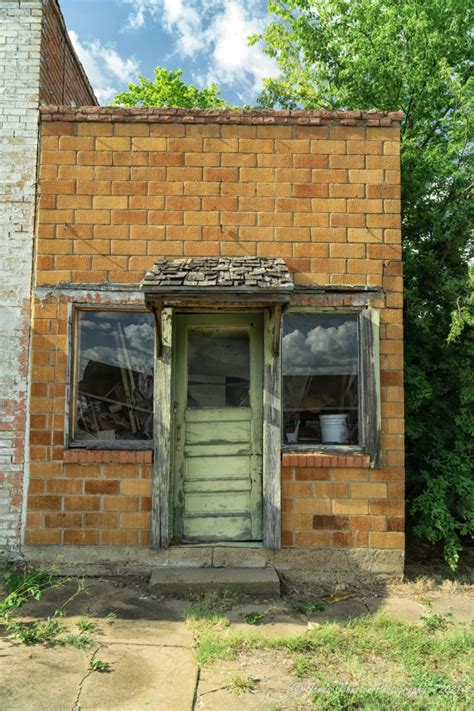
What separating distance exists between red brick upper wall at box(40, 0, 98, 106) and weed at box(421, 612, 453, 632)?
6139 mm

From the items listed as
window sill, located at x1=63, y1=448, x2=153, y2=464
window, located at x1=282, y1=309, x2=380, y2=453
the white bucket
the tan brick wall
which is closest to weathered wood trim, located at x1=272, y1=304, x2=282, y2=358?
window, located at x1=282, y1=309, x2=380, y2=453

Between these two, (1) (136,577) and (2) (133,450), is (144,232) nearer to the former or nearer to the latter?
(2) (133,450)

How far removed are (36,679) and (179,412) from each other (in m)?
2.71

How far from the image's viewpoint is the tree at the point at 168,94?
2003 cm

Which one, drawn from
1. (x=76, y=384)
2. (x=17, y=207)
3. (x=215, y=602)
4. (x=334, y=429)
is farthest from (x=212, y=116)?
(x=215, y=602)

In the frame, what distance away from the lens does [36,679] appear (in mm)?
3715

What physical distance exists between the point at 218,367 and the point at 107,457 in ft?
4.60

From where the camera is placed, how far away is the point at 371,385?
574 cm

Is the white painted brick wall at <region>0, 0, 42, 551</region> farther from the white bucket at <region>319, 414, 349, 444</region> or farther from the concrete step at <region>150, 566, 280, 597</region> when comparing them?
the white bucket at <region>319, 414, 349, 444</region>

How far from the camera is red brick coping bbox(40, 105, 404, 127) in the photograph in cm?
588

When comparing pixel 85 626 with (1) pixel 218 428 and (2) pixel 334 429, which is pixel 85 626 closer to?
(1) pixel 218 428

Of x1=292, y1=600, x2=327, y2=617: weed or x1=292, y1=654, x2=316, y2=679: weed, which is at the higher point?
x1=292, y1=600, x2=327, y2=617: weed

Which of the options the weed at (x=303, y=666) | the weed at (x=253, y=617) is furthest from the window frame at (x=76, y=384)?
the weed at (x=303, y=666)

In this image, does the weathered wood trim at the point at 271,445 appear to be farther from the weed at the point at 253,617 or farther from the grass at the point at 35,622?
the grass at the point at 35,622
